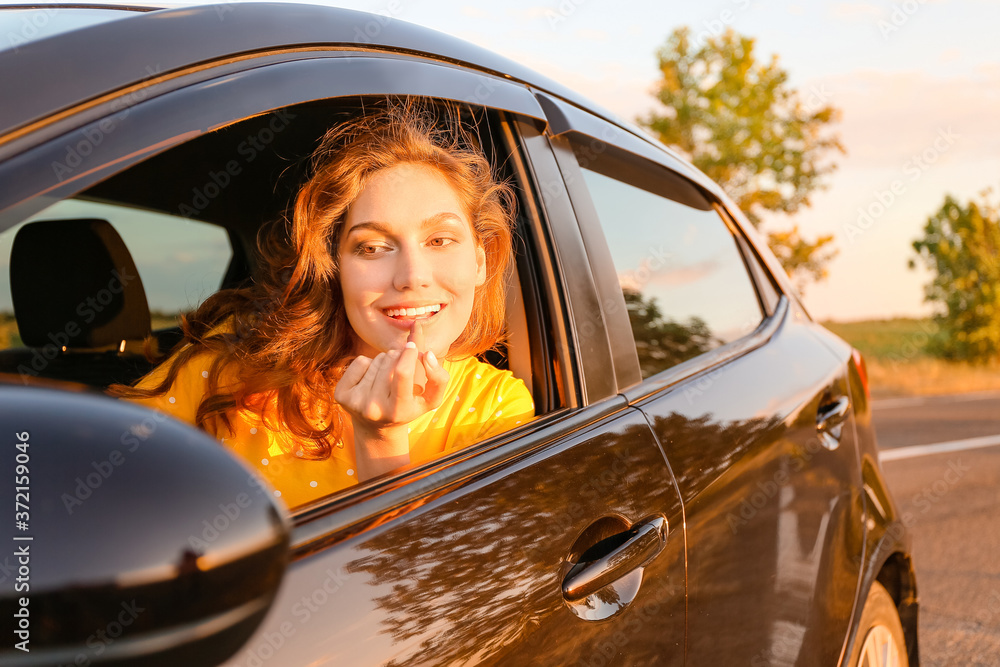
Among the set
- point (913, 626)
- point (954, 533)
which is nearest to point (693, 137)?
point (954, 533)

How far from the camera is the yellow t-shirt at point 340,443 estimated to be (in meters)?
1.47

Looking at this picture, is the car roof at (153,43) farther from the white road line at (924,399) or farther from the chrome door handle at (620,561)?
the white road line at (924,399)

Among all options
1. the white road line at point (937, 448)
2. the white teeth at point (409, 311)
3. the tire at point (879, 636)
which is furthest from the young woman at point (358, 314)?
the white road line at point (937, 448)

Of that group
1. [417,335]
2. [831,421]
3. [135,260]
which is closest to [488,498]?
[417,335]

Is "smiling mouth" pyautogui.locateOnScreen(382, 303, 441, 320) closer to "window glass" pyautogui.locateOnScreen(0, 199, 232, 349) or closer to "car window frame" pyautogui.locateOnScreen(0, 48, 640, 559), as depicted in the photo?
"car window frame" pyautogui.locateOnScreen(0, 48, 640, 559)

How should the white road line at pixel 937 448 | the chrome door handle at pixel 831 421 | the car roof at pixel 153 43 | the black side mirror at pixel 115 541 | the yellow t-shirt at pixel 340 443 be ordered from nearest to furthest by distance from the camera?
the black side mirror at pixel 115 541 < the car roof at pixel 153 43 < the yellow t-shirt at pixel 340 443 < the chrome door handle at pixel 831 421 < the white road line at pixel 937 448

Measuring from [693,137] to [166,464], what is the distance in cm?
1945

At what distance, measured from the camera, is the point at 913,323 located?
1347 inches

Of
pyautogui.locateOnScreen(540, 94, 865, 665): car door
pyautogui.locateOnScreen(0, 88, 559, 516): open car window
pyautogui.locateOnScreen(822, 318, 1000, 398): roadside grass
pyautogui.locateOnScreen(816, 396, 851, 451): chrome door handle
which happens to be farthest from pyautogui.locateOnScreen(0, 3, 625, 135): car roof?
pyautogui.locateOnScreen(822, 318, 1000, 398): roadside grass

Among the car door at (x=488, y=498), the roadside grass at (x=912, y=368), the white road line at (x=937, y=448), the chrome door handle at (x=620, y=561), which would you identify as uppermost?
the car door at (x=488, y=498)

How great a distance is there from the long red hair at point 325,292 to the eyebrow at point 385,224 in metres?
0.06

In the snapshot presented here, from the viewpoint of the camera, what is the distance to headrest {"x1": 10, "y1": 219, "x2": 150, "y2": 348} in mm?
1912

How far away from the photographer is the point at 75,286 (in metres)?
1.97

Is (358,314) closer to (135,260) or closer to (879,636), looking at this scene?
(135,260)
